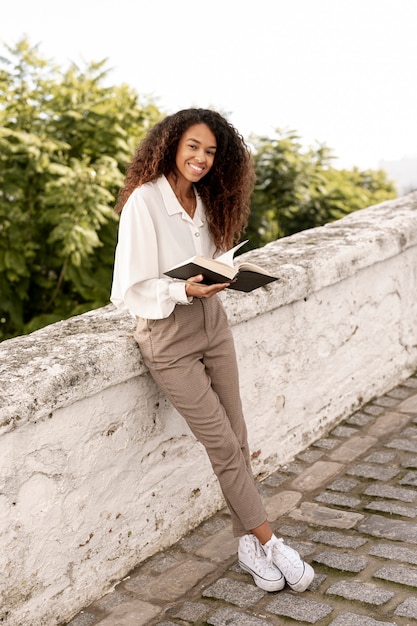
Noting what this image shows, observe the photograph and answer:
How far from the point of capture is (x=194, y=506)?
10.9 ft

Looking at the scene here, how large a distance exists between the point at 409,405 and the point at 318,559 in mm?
1527

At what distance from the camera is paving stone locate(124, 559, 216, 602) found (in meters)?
2.91

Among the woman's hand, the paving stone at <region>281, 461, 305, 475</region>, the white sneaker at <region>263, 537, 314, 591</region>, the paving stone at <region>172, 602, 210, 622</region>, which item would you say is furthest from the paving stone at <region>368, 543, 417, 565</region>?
the woman's hand

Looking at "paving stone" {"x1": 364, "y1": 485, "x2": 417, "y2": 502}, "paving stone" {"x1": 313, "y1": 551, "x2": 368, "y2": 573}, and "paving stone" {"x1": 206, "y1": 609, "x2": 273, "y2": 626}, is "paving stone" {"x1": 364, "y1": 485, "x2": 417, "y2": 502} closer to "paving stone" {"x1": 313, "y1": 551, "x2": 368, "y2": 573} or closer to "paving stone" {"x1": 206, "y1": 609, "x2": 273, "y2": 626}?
"paving stone" {"x1": 313, "y1": 551, "x2": 368, "y2": 573}

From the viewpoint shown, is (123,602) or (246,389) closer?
(123,602)

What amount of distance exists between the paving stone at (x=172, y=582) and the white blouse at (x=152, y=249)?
953 mm

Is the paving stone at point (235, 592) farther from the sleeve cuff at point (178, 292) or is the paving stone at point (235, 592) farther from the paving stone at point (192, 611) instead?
the sleeve cuff at point (178, 292)

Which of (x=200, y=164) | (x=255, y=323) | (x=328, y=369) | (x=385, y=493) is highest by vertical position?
(x=200, y=164)

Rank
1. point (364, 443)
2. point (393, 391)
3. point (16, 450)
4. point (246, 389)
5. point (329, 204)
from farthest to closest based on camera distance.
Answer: point (329, 204)
point (393, 391)
point (364, 443)
point (246, 389)
point (16, 450)

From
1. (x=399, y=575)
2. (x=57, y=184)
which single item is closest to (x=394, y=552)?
(x=399, y=575)

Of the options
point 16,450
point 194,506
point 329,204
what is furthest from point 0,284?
point 16,450

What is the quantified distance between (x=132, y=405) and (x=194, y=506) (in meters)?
0.61

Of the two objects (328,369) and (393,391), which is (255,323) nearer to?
(328,369)

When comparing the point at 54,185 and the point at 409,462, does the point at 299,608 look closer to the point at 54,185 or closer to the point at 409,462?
the point at 409,462
